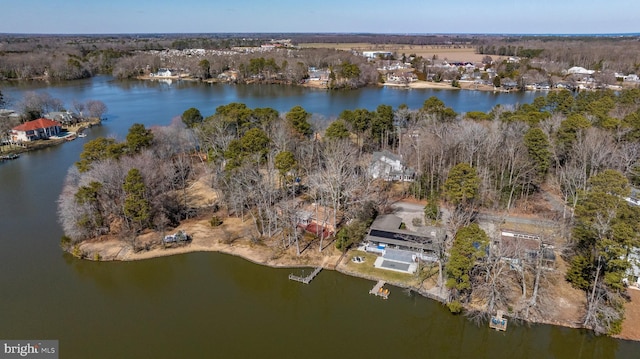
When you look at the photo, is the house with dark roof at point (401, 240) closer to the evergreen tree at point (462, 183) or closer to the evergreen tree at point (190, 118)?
the evergreen tree at point (462, 183)

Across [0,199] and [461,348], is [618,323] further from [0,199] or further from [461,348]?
[0,199]

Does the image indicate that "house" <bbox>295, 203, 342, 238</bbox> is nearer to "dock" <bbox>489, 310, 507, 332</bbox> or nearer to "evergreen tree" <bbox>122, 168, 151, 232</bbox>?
"evergreen tree" <bbox>122, 168, 151, 232</bbox>

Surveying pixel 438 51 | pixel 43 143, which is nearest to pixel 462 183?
pixel 43 143

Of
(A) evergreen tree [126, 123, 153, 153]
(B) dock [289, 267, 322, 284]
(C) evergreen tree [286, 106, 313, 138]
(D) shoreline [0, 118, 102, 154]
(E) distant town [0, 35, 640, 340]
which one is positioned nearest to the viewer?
(E) distant town [0, 35, 640, 340]

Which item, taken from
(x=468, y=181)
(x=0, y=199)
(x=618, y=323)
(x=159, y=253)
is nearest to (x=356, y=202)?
(x=468, y=181)

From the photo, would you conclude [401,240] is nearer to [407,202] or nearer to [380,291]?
[380,291]

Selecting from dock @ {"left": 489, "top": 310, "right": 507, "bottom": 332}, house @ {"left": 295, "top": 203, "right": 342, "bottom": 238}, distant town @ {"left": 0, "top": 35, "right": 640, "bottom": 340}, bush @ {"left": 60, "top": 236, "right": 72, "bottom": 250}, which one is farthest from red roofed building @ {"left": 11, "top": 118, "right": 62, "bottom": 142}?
dock @ {"left": 489, "top": 310, "right": 507, "bottom": 332}

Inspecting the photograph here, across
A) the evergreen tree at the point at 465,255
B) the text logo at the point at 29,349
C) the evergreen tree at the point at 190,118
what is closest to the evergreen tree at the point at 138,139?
the evergreen tree at the point at 190,118
